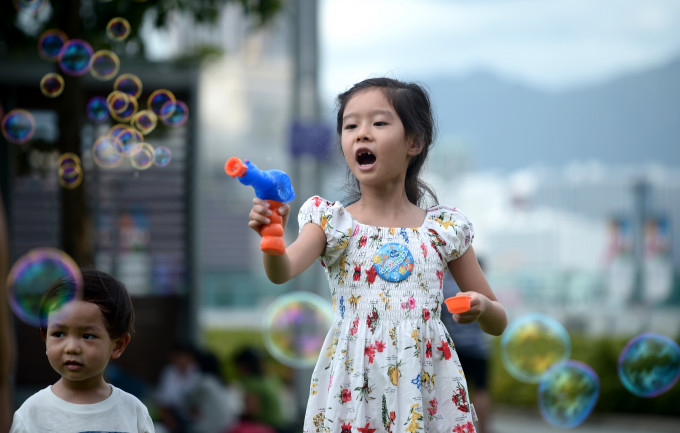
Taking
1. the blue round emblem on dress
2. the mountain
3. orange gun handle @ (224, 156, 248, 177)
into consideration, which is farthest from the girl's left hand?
the mountain

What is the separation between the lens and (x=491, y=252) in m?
16.7

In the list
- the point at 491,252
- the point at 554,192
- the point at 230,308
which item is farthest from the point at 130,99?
the point at 554,192

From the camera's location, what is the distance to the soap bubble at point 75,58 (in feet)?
16.5

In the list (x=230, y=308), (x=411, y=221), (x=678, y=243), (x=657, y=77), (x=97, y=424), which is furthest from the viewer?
(x=657, y=77)

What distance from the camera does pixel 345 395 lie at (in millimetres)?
2266

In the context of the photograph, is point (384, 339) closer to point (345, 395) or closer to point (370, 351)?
point (370, 351)

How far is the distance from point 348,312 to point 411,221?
0.28 meters

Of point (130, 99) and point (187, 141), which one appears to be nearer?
point (130, 99)

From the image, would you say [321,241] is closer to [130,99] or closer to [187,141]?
[130,99]

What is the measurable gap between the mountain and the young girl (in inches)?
671

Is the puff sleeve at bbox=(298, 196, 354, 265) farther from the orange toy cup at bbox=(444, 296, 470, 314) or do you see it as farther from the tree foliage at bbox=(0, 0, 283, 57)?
the tree foliage at bbox=(0, 0, 283, 57)

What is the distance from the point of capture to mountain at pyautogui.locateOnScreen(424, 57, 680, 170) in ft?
65.4

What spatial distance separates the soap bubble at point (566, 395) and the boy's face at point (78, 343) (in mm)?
4212

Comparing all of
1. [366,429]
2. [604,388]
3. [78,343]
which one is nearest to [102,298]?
[78,343]
